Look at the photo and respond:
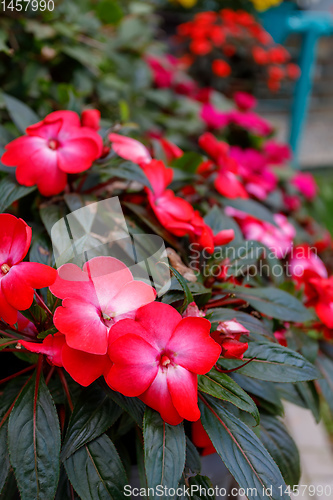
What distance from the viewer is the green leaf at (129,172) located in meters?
0.76

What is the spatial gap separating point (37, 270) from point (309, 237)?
1.33 m

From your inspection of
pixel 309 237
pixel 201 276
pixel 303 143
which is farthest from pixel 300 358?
pixel 303 143

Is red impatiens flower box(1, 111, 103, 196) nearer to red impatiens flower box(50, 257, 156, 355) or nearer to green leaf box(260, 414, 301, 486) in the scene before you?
red impatiens flower box(50, 257, 156, 355)

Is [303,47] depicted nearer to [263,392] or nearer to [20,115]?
[20,115]

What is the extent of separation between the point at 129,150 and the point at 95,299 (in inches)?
15.4

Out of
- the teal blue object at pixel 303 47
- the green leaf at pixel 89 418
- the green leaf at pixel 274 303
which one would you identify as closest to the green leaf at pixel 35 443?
the green leaf at pixel 89 418

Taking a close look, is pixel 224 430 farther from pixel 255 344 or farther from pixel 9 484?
pixel 9 484

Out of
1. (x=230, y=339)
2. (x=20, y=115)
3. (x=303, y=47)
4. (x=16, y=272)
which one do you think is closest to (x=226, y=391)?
(x=230, y=339)

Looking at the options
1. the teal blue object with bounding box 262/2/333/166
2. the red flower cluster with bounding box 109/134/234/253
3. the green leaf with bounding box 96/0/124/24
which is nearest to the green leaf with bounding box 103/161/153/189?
the red flower cluster with bounding box 109/134/234/253

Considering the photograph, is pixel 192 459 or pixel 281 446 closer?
pixel 192 459

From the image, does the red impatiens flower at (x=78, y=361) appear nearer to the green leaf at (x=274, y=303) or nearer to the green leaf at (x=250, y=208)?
the green leaf at (x=274, y=303)

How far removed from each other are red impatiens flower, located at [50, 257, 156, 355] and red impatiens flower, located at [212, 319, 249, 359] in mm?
135

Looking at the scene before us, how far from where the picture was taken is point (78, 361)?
1.65 feet

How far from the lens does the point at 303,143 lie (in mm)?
3801
